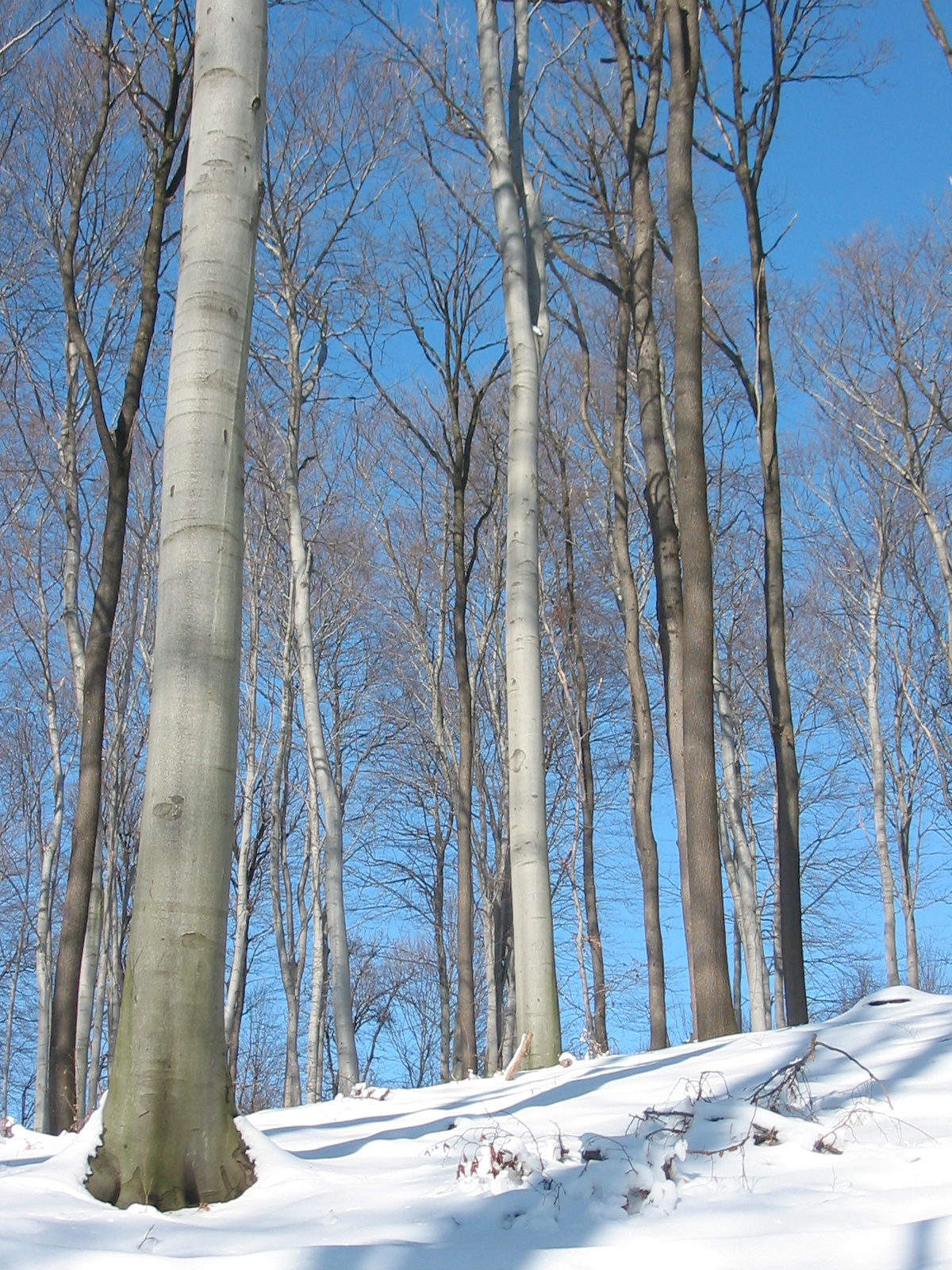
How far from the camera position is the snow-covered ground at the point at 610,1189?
1.70 m

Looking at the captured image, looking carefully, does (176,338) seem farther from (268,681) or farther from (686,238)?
(268,681)

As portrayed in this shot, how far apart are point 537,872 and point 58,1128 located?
3.84 m

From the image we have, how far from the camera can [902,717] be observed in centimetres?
1719

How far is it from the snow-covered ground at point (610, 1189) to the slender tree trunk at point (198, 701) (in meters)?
0.14

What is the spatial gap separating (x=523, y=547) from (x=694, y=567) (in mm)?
1120

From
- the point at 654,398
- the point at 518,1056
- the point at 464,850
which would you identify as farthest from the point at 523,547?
the point at 464,850

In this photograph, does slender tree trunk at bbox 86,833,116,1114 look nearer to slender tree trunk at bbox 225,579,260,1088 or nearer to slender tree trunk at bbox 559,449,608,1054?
slender tree trunk at bbox 225,579,260,1088

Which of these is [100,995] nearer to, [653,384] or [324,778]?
[324,778]

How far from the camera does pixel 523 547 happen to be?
6379 mm

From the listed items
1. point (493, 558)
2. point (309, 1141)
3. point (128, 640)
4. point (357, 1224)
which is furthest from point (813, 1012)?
point (357, 1224)

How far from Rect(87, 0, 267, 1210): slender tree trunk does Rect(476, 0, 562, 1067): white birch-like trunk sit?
3.34 m

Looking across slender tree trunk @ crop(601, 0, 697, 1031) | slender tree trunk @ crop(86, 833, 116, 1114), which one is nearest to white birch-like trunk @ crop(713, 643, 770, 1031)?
slender tree trunk @ crop(601, 0, 697, 1031)

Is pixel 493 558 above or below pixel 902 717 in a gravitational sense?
above

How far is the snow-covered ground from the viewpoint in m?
1.70
